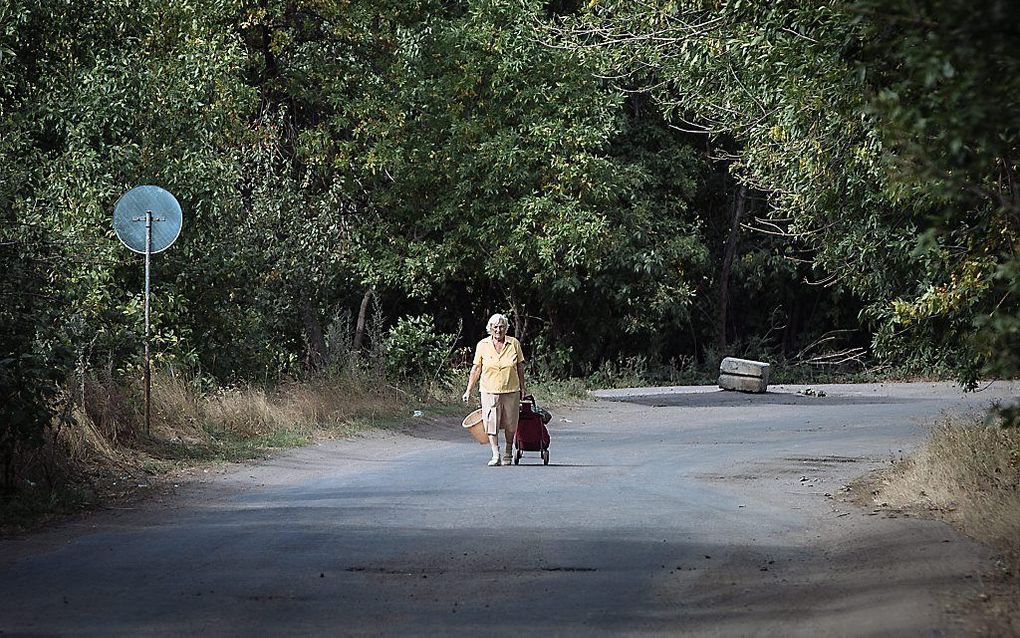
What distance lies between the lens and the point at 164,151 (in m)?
25.0

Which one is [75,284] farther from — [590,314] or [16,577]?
[590,314]

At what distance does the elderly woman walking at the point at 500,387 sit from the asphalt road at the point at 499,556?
528mm

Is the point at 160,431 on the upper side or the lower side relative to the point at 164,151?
lower

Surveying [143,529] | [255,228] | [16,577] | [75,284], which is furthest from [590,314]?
[16,577]

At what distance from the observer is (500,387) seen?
19.3 m

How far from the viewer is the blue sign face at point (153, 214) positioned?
2023 centimetres

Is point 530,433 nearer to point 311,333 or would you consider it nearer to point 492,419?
point 492,419

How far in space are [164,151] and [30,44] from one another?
8.74ft

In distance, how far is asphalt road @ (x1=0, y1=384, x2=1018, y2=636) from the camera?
28.8 ft

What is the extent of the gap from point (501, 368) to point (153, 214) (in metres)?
4.87

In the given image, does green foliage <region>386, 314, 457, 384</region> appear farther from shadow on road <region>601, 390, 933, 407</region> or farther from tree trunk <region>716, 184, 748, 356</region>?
tree trunk <region>716, 184, 748, 356</region>

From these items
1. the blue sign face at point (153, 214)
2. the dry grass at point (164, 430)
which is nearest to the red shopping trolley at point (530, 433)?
the dry grass at point (164, 430)

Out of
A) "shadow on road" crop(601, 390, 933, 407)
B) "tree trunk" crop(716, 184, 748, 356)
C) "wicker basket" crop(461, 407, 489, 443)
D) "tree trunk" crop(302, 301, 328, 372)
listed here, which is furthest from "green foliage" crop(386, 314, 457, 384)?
"tree trunk" crop(716, 184, 748, 356)

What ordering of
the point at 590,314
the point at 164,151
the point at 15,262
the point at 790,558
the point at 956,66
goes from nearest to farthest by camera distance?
the point at 956,66, the point at 790,558, the point at 15,262, the point at 164,151, the point at 590,314
